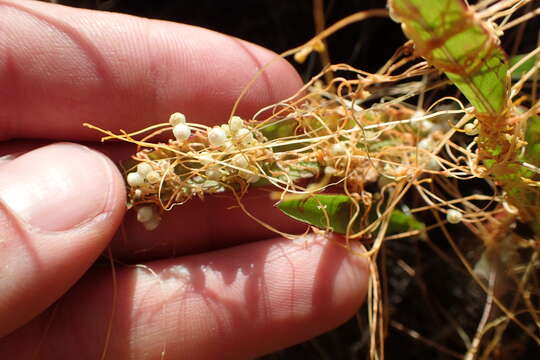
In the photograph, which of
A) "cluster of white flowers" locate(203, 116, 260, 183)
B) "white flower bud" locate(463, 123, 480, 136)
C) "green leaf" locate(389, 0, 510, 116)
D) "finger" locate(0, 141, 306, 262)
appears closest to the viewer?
"green leaf" locate(389, 0, 510, 116)

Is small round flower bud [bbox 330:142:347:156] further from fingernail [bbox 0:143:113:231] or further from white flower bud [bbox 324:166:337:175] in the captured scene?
fingernail [bbox 0:143:113:231]

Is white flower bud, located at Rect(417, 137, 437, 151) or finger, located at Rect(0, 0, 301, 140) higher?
finger, located at Rect(0, 0, 301, 140)

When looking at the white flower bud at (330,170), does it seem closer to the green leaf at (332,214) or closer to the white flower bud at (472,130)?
the green leaf at (332,214)

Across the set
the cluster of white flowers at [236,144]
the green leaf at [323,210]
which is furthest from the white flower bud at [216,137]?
the green leaf at [323,210]

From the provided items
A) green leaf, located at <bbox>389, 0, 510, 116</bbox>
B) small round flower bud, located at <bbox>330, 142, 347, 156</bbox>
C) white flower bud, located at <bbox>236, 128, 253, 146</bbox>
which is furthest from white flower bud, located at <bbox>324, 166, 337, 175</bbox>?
green leaf, located at <bbox>389, 0, 510, 116</bbox>

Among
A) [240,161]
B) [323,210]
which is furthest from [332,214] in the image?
[240,161]

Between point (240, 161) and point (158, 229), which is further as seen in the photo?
point (158, 229)

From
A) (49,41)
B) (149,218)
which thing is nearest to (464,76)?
(149,218)

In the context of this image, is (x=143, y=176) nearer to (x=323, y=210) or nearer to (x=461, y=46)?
(x=323, y=210)
